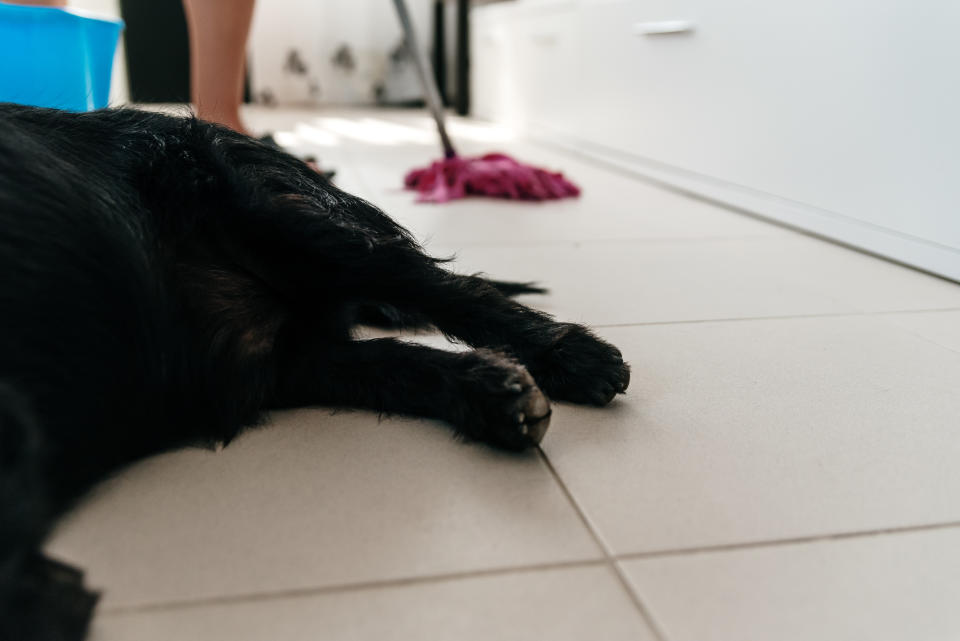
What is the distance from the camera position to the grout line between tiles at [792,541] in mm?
839

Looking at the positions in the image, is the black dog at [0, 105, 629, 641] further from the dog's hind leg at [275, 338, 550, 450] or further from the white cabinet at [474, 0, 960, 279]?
the white cabinet at [474, 0, 960, 279]

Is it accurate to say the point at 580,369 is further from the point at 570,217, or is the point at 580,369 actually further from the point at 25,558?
the point at 570,217

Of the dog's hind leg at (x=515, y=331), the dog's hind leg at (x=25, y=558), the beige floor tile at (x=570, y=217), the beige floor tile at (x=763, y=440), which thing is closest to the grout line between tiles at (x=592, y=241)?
the beige floor tile at (x=570, y=217)

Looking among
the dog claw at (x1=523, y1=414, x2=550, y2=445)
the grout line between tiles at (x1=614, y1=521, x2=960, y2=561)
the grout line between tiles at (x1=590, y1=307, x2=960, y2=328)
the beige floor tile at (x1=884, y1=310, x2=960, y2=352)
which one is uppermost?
the dog claw at (x1=523, y1=414, x2=550, y2=445)

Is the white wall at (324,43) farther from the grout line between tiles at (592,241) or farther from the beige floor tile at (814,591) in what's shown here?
the beige floor tile at (814,591)

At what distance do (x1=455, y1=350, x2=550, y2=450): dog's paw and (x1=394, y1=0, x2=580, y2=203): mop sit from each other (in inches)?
70.5

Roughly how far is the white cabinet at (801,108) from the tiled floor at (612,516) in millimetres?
590

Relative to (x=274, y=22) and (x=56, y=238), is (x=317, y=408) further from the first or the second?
(x=274, y=22)

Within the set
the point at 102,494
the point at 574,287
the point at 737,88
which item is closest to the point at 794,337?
the point at 574,287

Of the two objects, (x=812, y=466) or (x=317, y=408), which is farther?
(x=317, y=408)

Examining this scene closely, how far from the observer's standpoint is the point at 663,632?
0.73 metres

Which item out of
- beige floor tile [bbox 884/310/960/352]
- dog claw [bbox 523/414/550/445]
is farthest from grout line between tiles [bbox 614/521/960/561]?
beige floor tile [bbox 884/310/960/352]

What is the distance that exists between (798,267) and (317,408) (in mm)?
1314

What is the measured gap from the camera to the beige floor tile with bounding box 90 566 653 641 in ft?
2.36
